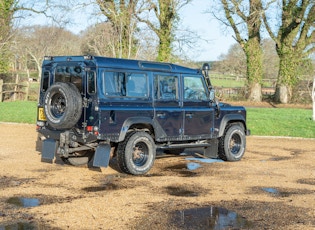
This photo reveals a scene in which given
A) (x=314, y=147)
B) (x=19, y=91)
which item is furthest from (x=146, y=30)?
(x=314, y=147)

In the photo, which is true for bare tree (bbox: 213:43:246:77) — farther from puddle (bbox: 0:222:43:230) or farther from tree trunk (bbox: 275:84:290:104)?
puddle (bbox: 0:222:43:230)

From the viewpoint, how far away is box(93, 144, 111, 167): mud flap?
9.10 meters

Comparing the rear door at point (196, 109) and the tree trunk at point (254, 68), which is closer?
the rear door at point (196, 109)

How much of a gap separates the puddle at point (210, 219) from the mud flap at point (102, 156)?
256cm

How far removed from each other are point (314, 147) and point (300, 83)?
22399 mm

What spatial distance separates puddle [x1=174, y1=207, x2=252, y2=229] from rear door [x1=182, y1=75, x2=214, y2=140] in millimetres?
3849

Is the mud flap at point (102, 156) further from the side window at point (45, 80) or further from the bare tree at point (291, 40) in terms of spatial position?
the bare tree at point (291, 40)

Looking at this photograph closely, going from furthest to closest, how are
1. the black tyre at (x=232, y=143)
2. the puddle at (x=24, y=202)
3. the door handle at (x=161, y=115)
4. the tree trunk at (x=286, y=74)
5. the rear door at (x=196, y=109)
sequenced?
the tree trunk at (x=286, y=74) → the black tyre at (x=232, y=143) → the rear door at (x=196, y=109) → the door handle at (x=161, y=115) → the puddle at (x=24, y=202)

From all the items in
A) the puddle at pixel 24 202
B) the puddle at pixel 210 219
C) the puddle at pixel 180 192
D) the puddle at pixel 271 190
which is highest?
the puddle at pixel 271 190

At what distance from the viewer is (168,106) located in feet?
34.0

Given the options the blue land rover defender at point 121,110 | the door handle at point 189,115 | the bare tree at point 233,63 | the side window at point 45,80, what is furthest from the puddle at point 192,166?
the bare tree at point 233,63

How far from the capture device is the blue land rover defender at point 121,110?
9172 millimetres

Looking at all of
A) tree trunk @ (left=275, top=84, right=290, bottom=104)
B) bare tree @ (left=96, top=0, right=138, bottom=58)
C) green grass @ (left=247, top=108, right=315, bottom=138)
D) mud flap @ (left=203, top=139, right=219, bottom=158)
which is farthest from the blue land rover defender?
tree trunk @ (left=275, top=84, right=290, bottom=104)

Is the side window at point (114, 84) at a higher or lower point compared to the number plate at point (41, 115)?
higher
